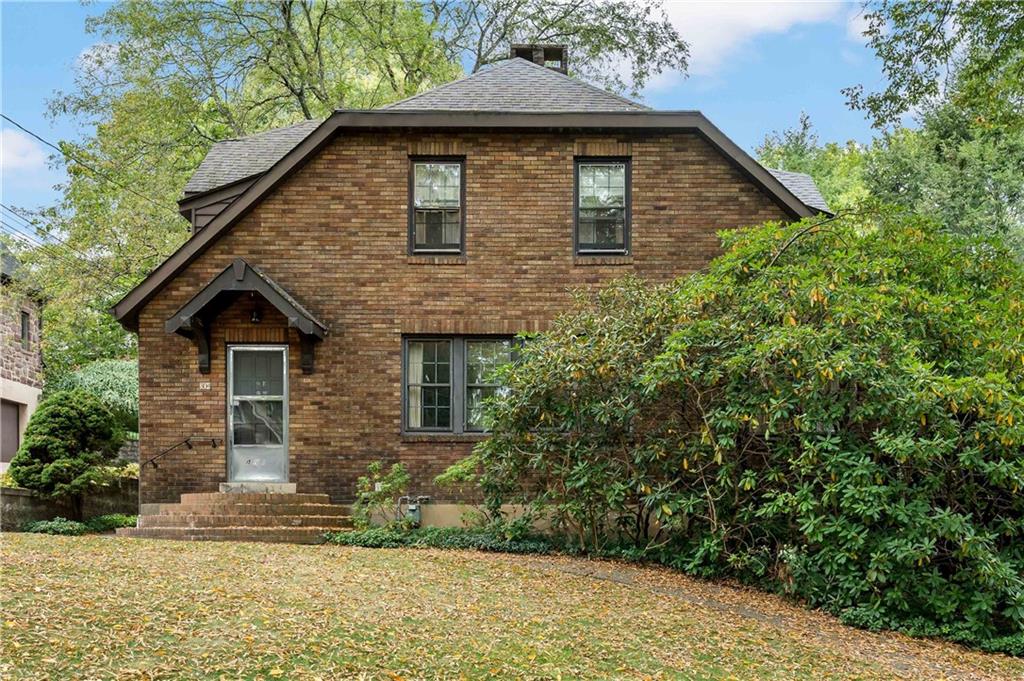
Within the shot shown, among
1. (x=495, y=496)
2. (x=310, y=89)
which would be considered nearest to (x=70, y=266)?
(x=310, y=89)

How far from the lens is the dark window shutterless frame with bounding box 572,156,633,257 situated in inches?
623

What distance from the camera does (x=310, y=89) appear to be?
1125 inches

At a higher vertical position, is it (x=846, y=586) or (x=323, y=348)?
(x=323, y=348)

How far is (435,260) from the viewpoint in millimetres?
15672

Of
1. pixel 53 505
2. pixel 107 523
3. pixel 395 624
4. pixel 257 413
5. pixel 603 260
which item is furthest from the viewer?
pixel 53 505

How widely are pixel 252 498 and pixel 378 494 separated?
183 centimetres

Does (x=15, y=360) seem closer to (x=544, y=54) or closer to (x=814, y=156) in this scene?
(x=544, y=54)

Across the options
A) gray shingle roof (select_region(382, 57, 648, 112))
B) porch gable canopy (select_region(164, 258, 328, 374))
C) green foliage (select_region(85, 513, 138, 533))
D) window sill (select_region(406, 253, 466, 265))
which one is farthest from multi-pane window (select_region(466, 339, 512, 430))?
green foliage (select_region(85, 513, 138, 533))

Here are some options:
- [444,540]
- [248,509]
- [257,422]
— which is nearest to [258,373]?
[257,422]

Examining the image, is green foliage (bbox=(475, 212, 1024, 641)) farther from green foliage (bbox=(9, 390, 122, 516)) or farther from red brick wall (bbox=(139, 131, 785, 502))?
green foliage (bbox=(9, 390, 122, 516))

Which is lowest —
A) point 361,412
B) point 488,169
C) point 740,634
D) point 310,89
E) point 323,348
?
point 740,634

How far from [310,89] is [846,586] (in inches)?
880

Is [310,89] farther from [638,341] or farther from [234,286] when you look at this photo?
[638,341]

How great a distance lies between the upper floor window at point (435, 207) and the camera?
15.9m
